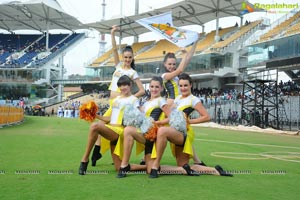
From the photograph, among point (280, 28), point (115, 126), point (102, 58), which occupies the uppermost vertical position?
point (280, 28)

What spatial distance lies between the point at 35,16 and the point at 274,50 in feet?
129

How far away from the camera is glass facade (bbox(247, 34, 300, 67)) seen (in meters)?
27.2

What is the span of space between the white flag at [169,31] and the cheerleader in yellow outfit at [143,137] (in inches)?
64.7

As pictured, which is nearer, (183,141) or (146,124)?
(146,124)

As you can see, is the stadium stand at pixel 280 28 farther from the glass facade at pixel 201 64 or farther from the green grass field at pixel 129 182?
the green grass field at pixel 129 182

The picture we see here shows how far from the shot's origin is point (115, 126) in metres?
5.47

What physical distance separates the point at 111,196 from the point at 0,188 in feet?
4.04

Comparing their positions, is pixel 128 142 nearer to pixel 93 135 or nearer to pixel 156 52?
pixel 93 135

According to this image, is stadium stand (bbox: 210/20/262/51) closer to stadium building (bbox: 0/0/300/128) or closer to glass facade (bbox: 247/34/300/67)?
stadium building (bbox: 0/0/300/128)

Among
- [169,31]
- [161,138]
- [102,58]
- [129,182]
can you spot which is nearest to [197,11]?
[102,58]

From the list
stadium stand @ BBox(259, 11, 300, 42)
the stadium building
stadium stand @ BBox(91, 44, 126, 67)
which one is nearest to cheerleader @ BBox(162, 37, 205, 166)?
the stadium building

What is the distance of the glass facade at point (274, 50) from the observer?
27.2 metres

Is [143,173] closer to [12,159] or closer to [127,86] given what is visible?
[127,86]

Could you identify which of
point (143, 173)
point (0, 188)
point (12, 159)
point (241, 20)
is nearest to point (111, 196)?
point (0, 188)
